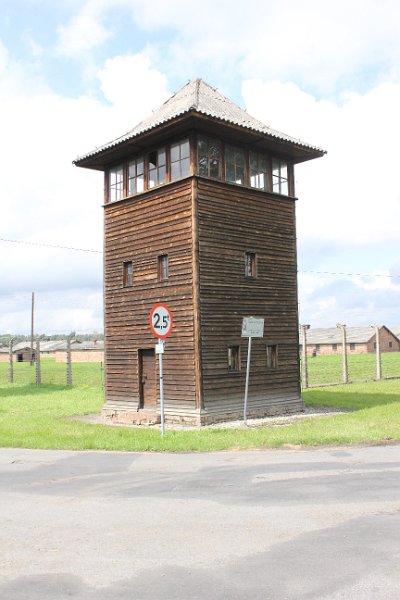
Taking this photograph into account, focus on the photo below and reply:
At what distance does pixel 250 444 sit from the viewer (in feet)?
42.6

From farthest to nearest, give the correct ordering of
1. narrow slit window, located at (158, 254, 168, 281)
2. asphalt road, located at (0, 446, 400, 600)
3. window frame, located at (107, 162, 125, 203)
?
window frame, located at (107, 162, 125, 203) → narrow slit window, located at (158, 254, 168, 281) → asphalt road, located at (0, 446, 400, 600)

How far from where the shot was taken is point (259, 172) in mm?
21109

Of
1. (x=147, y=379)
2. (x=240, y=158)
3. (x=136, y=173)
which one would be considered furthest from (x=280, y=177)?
(x=147, y=379)

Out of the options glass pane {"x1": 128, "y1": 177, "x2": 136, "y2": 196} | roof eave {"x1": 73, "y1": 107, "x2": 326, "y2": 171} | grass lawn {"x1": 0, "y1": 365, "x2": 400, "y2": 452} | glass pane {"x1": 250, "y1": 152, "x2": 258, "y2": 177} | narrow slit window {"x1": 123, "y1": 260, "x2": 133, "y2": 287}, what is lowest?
grass lawn {"x1": 0, "y1": 365, "x2": 400, "y2": 452}

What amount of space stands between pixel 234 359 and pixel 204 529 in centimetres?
1309

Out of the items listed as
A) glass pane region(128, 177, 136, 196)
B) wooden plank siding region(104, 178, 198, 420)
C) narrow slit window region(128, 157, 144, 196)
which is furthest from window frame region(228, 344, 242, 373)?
glass pane region(128, 177, 136, 196)

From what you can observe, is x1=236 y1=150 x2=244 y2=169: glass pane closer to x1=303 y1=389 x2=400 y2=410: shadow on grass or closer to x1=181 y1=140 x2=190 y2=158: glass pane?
x1=181 y1=140 x2=190 y2=158: glass pane

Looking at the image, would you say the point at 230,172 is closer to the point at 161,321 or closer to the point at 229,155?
the point at 229,155

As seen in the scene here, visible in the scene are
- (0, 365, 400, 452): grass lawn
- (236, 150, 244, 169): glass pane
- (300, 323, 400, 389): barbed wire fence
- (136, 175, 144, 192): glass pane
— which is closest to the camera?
(0, 365, 400, 452): grass lawn

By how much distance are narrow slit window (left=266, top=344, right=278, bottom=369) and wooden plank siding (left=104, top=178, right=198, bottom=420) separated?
3669 millimetres

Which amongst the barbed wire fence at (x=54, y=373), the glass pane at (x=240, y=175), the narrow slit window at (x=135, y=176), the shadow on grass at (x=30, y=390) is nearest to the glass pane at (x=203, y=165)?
the glass pane at (x=240, y=175)

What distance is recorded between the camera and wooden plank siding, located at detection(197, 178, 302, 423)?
1883 cm

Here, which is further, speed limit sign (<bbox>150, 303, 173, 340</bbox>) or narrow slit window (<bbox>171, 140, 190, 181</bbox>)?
narrow slit window (<bbox>171, 140, 190, 181</bbox>)

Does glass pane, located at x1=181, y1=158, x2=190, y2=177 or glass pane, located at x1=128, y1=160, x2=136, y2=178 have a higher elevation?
glass pane, located at x1=128, y1=160, x2=136, y2=178
